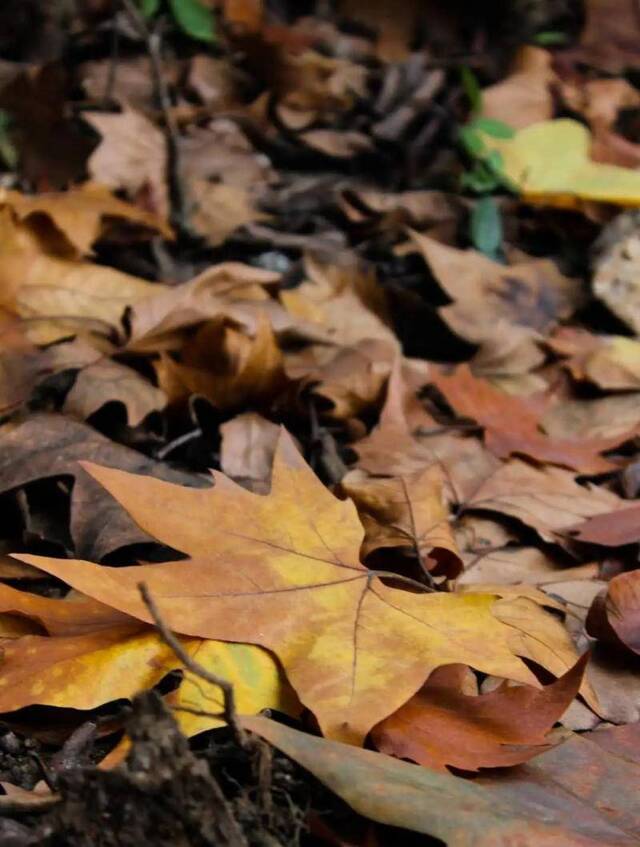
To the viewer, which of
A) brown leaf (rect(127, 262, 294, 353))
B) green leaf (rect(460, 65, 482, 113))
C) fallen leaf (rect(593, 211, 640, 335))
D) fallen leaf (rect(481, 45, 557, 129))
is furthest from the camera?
fallen leaf (rect(481, 45, 557, 129))

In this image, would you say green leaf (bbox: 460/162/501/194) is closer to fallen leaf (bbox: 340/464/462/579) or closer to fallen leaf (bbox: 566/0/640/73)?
fallen leaf (bbox: 566/0/640/73)

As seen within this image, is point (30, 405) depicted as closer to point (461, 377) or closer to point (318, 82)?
point (461, 377)

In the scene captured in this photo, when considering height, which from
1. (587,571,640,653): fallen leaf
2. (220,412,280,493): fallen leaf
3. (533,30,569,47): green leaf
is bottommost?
(587,571,640,653): fallen leaf

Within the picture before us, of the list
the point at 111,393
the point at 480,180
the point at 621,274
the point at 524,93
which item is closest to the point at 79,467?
the point at 111,393

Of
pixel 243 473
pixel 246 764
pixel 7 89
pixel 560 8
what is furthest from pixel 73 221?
pixel 560 8

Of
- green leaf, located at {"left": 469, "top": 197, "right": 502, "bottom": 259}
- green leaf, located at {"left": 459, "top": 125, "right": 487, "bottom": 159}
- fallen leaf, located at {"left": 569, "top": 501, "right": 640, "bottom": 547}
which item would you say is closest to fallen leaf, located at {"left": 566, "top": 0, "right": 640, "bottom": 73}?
green leaf, located at {"left": 459, "top": 125, "right": 487, "bottom": 159}
